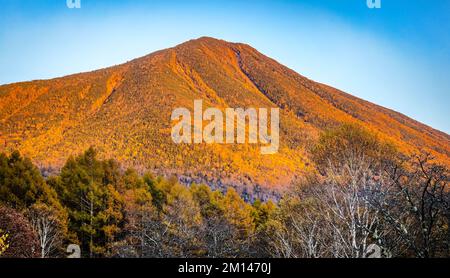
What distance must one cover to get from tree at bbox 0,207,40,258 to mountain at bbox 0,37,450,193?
13627 mm

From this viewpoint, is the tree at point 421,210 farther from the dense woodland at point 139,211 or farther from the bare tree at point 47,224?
the bare tree at point 47,224

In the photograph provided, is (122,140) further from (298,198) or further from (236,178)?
(298,198)

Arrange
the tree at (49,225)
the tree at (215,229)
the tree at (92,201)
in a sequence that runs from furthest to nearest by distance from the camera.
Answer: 1. the tree at (92,201)
2. the tree at (49,225)
3. the tree at (215,229)

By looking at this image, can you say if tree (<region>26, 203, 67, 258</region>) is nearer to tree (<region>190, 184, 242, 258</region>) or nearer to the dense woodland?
the dense woodland

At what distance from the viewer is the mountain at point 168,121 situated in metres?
38.7

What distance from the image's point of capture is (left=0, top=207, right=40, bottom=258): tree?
14.6 meters

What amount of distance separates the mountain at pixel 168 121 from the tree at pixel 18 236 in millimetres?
13627

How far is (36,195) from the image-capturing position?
70.8 feet

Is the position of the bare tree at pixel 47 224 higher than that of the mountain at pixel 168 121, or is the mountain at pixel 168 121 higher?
the mountain at pixel 168 121

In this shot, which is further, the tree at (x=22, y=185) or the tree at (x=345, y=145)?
the tree at (x=345, y=145)

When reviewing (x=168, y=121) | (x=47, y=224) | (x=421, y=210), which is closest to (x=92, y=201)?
(x=47, y=224)

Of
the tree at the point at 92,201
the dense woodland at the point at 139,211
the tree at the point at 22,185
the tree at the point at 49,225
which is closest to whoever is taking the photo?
the dense woodland at the point at 139,211

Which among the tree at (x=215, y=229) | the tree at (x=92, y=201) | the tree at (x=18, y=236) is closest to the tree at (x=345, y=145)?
the tree at (x=215, y=229)
